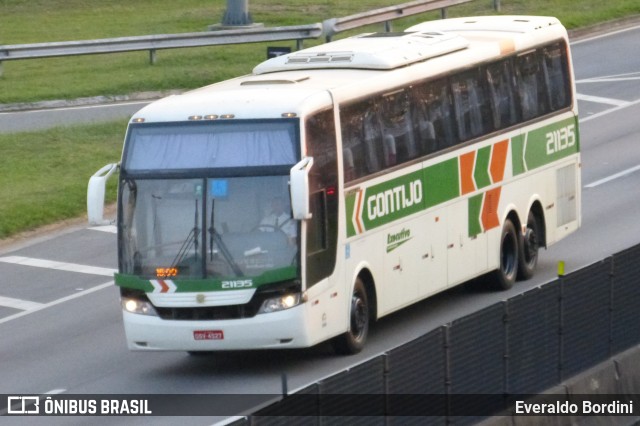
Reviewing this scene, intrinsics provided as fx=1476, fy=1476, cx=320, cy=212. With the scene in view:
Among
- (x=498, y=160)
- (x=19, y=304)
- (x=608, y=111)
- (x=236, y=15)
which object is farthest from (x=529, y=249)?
(x=236, y=15)

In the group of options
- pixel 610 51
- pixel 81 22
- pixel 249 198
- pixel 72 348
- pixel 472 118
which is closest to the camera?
pixel 249 198

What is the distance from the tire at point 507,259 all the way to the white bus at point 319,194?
0.10 feet

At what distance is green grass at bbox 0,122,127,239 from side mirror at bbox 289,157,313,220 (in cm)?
1066

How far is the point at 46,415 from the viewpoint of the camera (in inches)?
565

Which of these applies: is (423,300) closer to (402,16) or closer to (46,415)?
(46,415)

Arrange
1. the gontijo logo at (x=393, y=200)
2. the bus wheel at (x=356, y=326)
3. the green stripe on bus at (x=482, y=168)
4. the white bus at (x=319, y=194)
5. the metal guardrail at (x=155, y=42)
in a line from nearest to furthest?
the white bus at (x=319, y=194) < the bus wheel at (x=356, y=326) < the gontijo logo at (x=393, y=200) < the green stripe on bus at (x=482, y=168) < the metal guardrail at (x=155, y=42)

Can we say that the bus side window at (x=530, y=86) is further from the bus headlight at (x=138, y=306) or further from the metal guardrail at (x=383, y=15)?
the metal guardrail at (x=383, y=15)

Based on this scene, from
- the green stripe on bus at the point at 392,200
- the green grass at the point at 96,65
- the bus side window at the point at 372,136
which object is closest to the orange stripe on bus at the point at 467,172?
the green stripe on bus at the point at 392,200

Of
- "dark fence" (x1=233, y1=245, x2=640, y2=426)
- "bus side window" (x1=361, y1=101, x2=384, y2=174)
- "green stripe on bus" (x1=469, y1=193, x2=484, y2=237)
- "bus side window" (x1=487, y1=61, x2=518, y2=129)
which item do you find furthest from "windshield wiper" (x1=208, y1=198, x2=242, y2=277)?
"bus side window" (x1=487, y1=61, x2=518, y2=129)

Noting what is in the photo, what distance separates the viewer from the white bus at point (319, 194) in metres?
14.9

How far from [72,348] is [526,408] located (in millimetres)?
6760

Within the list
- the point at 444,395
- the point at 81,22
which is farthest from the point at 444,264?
the point at 81,22

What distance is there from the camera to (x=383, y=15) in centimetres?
3803

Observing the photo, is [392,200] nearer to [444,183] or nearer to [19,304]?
[444,183]
